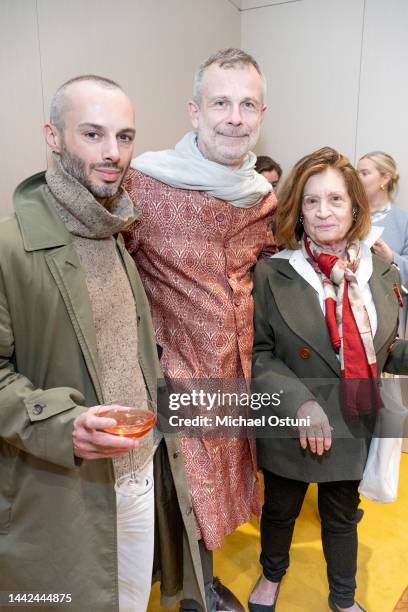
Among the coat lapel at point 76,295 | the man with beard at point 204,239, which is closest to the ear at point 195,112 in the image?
the man with beard at point 204,239

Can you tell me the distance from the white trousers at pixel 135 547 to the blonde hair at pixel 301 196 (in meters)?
0.99

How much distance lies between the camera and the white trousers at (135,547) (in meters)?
1.47

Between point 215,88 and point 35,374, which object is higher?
point 215,88

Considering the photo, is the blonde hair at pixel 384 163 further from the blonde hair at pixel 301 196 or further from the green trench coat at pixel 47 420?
the green trench coat at pixel 47 420

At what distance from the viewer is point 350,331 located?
1.67m

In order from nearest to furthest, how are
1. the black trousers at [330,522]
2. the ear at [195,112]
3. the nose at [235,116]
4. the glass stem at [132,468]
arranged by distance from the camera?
the glass stem at [132,468], the nose at [235,116], the ear at [195,112], the black trousers at [330,522]

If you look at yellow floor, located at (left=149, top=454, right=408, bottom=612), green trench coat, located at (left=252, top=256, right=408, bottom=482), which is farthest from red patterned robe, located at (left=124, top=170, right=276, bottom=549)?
yellow floor, located at (left=149, top=454, right=408, bottom=612)

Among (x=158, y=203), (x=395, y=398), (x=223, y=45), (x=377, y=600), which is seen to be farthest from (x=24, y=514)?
(x=223, y=45)

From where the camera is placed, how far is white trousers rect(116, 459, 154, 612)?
57.9 inches

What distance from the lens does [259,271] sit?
6.07 ft

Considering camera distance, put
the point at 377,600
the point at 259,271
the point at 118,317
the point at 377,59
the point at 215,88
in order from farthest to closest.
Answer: the point at 377,59
the point at 377,600
the point at 259,271
the point at 215,88
the point at 118,317

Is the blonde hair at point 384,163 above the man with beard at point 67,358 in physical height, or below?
above

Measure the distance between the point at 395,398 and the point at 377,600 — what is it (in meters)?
0.97

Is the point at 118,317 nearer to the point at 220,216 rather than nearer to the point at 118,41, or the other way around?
the point at 220,216
